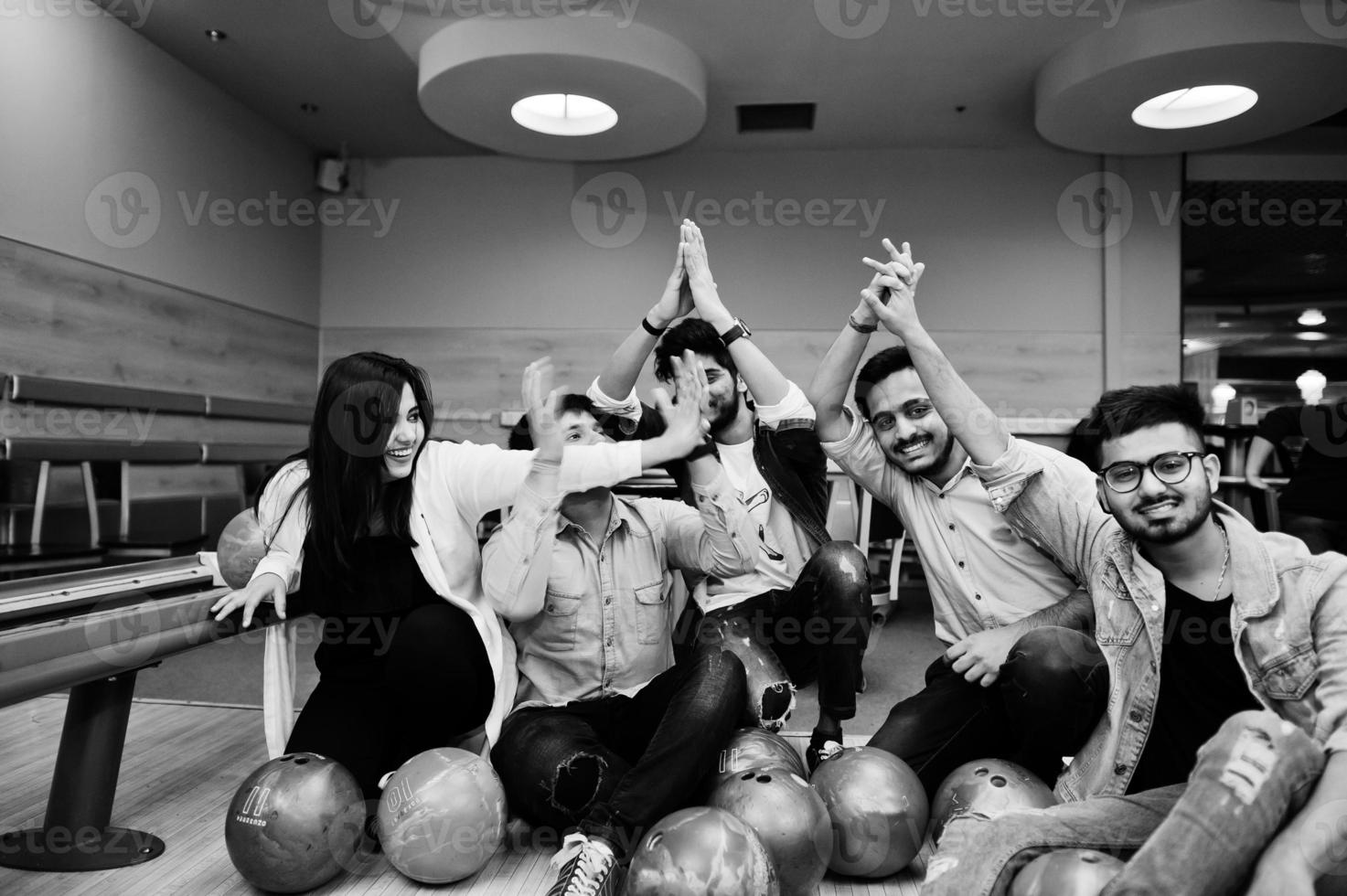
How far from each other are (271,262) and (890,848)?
555 centimetres

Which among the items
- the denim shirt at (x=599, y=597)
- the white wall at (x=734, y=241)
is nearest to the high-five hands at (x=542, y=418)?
the denim shirt at (x=599, y=597)

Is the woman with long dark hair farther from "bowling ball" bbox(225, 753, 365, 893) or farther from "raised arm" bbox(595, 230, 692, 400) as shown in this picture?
"raised arm" bbox(595, 230, 692, 400)

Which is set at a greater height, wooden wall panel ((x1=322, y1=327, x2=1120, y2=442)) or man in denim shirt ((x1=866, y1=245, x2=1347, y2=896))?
wooden wall panel ((x1=322, y1=327, x2=1120, y2=442))

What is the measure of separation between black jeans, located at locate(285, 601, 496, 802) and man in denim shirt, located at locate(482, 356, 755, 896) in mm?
99

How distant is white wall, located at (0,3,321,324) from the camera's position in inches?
156

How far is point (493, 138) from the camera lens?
5242 millimetres

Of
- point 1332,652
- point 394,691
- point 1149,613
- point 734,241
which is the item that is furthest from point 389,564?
point 734,241

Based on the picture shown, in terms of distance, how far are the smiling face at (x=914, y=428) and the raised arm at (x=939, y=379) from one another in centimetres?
14

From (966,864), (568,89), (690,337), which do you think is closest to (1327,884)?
(966,864)

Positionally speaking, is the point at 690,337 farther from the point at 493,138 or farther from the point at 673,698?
the point at 493,138

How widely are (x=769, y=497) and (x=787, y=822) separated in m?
0.85

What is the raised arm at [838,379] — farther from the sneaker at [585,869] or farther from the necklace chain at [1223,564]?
the sneaker at [585,869]

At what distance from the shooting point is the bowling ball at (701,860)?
1.27 meters

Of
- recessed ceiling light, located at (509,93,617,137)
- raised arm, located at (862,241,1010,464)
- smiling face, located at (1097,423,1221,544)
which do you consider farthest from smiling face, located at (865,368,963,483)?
recessed ceiling light, located at (509,93,617,137)
